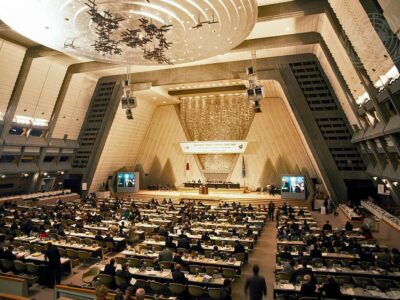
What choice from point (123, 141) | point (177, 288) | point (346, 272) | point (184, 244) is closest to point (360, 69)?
point (346, 272)

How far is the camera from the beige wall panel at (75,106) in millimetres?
25172

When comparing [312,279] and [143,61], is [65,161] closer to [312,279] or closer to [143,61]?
[143,61]

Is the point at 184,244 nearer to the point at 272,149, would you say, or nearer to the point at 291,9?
the point at 291,9

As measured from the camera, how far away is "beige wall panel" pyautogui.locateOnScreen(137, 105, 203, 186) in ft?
107

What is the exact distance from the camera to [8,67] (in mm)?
20016

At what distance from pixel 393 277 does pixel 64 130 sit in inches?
1033

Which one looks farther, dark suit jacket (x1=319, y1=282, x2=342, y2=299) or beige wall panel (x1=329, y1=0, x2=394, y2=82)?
beige wall panel (x1=329, y1=0, x2=394, y2=82)

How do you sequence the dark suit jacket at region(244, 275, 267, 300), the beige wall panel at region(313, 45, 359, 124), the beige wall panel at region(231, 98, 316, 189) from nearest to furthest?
1. the dark suit jacket at region(244, 275, 267, 300)
2. the beige wall panel at region(313, 45, 359, 124)
3. the beige wall panel at region(231, 98, 316, 189)

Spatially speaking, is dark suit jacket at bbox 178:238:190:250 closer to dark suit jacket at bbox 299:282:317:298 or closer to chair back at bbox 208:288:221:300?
chair back at bbox 208:288:221:300

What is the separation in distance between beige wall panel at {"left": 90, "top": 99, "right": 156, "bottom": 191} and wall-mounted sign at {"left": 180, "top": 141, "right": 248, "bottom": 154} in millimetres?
5075

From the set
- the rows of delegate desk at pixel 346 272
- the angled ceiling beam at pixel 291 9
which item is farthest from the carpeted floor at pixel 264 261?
the angled ceiling beam at pixel 291 9

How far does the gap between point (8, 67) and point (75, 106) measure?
693 cm

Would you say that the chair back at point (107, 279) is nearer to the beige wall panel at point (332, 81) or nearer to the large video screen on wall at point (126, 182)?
the beige wall panel at point (332, 81)

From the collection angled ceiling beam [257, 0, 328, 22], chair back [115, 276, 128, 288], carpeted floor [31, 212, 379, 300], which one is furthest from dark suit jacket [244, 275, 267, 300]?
angled ceiling beam [257, 0, 328, 22]
